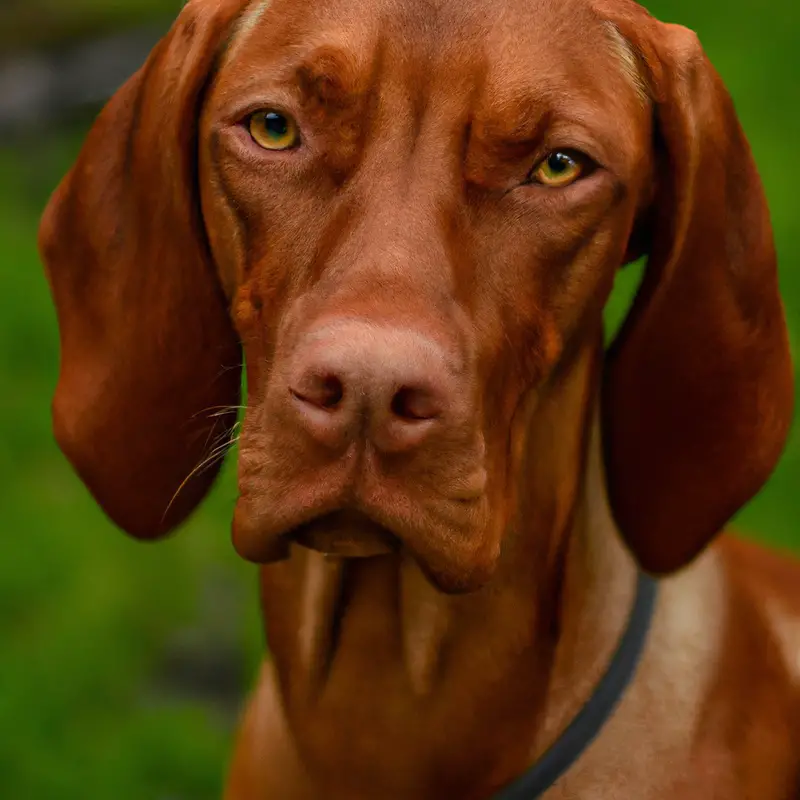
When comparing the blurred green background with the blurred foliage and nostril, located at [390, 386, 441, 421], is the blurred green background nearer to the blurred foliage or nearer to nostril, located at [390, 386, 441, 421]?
the blurred foliage

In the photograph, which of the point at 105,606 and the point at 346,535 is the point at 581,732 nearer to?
the point at 346,535

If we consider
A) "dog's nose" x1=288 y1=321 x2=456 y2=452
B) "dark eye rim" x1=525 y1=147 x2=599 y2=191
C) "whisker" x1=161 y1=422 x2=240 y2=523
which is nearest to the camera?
"dog's nose" x1=288 y1=321 x2=456 y2=452

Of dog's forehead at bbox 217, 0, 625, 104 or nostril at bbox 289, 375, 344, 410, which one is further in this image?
dog's forehead at bbox 217, 0, 625, 104

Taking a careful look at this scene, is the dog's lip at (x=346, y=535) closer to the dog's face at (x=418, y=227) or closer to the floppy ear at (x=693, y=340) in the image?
the dog's face at (x=418, y=227)

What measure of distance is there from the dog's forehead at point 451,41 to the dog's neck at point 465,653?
55cm

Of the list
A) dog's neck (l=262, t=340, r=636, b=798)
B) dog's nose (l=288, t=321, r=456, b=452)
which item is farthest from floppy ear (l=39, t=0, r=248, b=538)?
dog's nose (l=288, t=321, r=456, b=452)

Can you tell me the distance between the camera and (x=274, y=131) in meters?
2.36

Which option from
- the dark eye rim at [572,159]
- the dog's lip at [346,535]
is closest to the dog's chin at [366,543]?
the dog's lip at [346,535]

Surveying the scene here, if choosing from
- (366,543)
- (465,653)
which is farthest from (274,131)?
(465,653)

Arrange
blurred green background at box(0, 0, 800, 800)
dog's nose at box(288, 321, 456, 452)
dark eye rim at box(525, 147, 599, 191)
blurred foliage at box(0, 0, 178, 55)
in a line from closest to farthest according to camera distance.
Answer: dog's nose at box(288, 321, 456, 452) → dark eye rim at box(525, 147, 599, 191) → blurred green background at box(0, 0, 800, 800) → blurred foliage at box(0, 0, 178, 55)

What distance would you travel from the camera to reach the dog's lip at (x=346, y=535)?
2.21 m

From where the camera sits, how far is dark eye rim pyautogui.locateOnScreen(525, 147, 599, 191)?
230cm

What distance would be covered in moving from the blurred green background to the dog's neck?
5.95 feet

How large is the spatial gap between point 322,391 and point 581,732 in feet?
2.99
